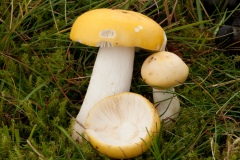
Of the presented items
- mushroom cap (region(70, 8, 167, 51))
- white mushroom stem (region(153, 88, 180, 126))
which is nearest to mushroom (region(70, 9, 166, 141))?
mushroom cap (region(70, 8, 167, 51))

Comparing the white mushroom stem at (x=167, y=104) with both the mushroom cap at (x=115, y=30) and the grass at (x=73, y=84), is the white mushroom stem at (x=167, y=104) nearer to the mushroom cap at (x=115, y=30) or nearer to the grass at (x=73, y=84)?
the grass at (x=73, y=84)

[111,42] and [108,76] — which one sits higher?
[111,42]

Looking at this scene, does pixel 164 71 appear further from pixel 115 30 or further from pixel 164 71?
pixel 115 30

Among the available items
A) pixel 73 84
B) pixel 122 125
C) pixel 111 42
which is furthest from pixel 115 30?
pixel 73 84

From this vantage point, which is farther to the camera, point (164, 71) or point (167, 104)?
point (167, 104)

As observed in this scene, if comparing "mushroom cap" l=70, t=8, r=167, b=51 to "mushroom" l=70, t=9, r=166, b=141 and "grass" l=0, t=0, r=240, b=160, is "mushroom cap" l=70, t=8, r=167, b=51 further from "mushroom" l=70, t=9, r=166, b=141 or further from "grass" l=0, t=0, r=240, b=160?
"grass" l=0, t=0, r=240, b=160

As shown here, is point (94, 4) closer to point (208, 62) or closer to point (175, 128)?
point (208, 62)
